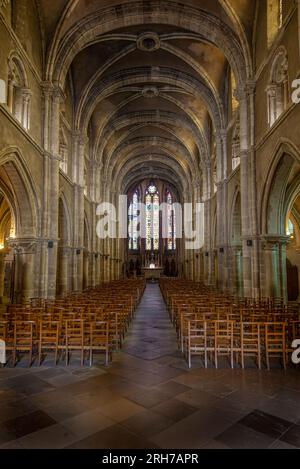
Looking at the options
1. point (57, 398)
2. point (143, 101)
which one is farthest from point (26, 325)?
point (143, 101)

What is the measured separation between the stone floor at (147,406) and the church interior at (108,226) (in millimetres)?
29

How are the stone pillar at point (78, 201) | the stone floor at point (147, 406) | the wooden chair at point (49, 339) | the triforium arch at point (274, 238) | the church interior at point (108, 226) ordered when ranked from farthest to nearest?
the stone pillar at point (78, 201) < the triforium arch at point (274, 238) < the wooden chair at point (49, 339) < the church interior at point (108, 226) < the stone floor at point (147, 406)

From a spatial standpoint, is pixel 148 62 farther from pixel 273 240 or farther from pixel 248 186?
pixel 273 240

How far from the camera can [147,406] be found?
5137 mm

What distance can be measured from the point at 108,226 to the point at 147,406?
3225cm

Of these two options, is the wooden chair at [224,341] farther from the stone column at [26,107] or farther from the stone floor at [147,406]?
the stone column at [26,107]

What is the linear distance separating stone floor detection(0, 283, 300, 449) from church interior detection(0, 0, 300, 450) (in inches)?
1.1

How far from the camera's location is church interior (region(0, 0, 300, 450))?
16.4ft

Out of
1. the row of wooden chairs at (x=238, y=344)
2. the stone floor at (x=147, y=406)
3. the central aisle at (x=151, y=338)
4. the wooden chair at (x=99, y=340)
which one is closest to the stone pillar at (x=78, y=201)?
the central aisle at (x=151, y=338)

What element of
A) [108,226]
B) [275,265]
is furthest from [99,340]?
[108,226]

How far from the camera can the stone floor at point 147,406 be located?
411 cm

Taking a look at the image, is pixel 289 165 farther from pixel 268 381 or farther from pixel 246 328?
pixel 268 381

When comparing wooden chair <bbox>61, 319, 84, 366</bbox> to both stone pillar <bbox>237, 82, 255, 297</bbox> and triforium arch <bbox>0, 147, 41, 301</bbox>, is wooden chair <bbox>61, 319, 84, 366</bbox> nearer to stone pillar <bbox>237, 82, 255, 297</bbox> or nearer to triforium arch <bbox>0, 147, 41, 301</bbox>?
triforium arch <bbox>0, 147, 41, 301</bbox>

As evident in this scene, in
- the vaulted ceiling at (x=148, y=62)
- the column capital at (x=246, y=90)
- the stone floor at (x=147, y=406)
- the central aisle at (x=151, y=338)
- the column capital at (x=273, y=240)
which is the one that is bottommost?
the central aisle at (x=151, y=338)
